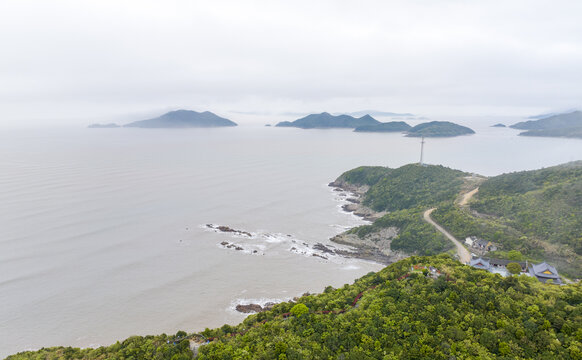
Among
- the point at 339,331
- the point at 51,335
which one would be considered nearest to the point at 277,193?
the point at 51,335

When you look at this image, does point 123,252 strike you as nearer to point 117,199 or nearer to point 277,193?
point 117,199

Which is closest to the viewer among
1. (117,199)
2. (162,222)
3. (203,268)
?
(203,268)

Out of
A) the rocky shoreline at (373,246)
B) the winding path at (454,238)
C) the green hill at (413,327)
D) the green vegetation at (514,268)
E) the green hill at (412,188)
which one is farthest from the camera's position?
the green hill at (412,188)

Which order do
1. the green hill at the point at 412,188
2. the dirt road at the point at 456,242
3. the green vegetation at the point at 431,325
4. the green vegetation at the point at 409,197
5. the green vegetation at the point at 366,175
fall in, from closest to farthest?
1. the green vegetation at the point at 431,325
2. the dirt road at the point at 456,242
3. the green vegetation at the point at 409,197
4. the green hill at the point at 412,188
5. the green vegetation at the point at 366,175

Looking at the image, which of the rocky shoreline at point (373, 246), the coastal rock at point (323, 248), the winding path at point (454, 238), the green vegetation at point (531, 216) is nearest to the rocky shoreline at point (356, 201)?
the rocky shoreline at point (373, 246)

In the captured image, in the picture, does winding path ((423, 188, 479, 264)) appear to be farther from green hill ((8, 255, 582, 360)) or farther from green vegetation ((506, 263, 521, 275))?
green hill ((8, 255, 582, 360))

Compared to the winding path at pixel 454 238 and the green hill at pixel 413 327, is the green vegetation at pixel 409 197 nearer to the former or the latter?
the winding path at pixel 454 238

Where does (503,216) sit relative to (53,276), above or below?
above

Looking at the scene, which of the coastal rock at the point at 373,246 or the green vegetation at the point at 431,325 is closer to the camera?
the green vegetation at the point at 431,325

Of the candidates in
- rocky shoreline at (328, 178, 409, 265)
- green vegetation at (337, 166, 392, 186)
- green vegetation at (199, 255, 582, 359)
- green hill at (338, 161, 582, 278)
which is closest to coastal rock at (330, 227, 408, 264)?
rocky shoreline at (328, 178, 409, 265)

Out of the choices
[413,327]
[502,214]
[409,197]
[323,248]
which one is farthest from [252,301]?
[409,197]
